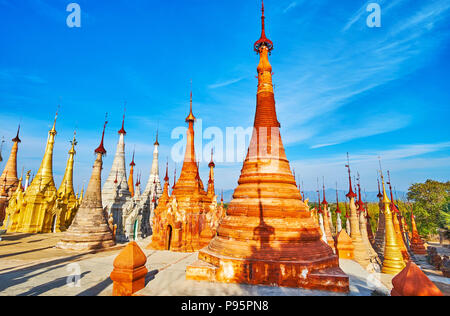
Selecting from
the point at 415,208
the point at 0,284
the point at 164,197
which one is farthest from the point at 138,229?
the point at 415,208

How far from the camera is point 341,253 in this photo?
15086mm

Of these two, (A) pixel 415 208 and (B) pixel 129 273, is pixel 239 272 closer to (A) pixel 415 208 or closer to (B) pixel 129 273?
(B) pixel 129 273

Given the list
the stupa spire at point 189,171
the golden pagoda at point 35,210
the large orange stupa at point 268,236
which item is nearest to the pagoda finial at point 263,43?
the large orange stupa at point 268,236

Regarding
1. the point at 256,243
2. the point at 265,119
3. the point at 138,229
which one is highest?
the point at 265,119

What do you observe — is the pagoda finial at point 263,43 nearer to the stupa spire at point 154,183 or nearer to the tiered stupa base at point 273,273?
the tiered stupa base at point 273,273

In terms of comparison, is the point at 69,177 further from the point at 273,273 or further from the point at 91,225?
the point at 273,273

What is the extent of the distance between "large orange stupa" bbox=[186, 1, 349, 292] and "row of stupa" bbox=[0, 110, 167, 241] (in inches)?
769

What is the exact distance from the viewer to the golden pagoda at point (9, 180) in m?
32.6

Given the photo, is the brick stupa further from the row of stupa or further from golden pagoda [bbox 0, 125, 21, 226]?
golden pagoda [bbox 0, 125, 21, 226]

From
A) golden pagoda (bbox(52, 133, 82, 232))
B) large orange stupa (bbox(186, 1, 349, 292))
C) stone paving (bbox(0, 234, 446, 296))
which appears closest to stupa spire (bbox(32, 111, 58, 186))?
golden pagoda (bbox(52, 133, 82, 232))

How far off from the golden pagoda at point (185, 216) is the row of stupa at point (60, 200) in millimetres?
9251

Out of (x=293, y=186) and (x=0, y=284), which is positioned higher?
(x=293, y=186)

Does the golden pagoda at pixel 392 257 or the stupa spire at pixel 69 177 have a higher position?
the stupa spire at pixel 69 177
